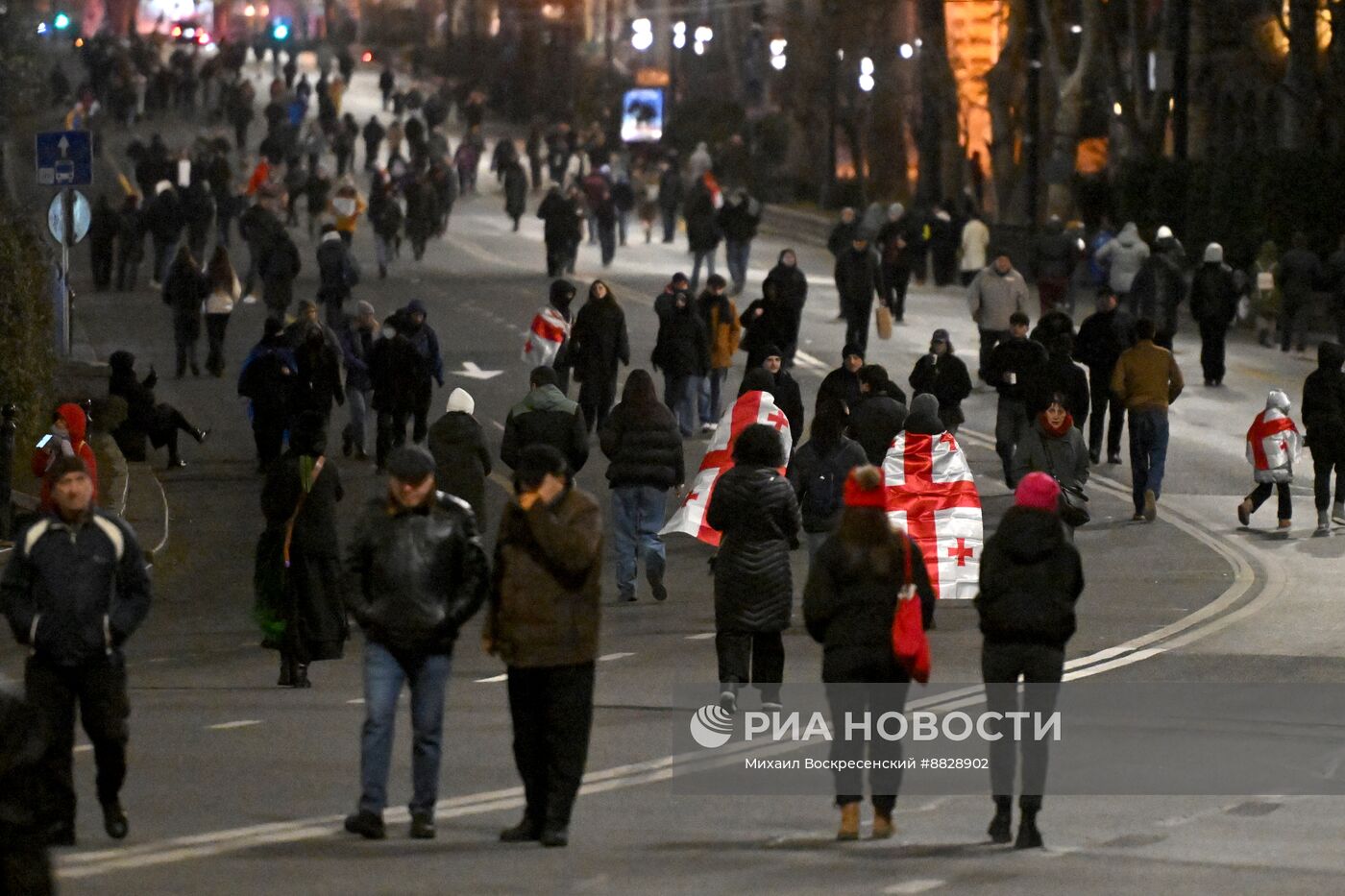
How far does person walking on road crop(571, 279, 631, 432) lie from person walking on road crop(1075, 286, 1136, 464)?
407 centimetres

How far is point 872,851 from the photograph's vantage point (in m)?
10.6

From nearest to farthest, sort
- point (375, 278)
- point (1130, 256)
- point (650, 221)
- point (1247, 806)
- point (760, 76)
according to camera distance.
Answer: point (1247, 806), point (1130, 256), point (375, 278), point (650, 221), point (760, 76)

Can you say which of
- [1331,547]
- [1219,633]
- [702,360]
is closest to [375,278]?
[702,360]

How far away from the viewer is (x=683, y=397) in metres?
25.7

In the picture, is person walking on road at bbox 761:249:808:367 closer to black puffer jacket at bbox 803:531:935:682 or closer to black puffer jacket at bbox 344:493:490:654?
black puffer jacket at bbox 803:531:935:682

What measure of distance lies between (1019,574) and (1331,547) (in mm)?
10764

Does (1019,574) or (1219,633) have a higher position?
(1019,574)

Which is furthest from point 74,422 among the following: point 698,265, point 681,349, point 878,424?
point 698,265

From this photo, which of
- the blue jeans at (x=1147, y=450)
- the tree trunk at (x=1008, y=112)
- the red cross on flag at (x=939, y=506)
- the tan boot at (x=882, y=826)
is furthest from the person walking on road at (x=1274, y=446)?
the tree trunk at (x=1008, y=112)

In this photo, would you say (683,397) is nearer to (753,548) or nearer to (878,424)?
(878,424)

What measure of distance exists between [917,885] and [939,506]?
8310 millimetres

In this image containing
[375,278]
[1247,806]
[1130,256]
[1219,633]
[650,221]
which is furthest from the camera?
[650,221]

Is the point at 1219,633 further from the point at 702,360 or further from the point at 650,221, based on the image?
the point at 650,221

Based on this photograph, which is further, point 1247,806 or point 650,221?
point 650,221
